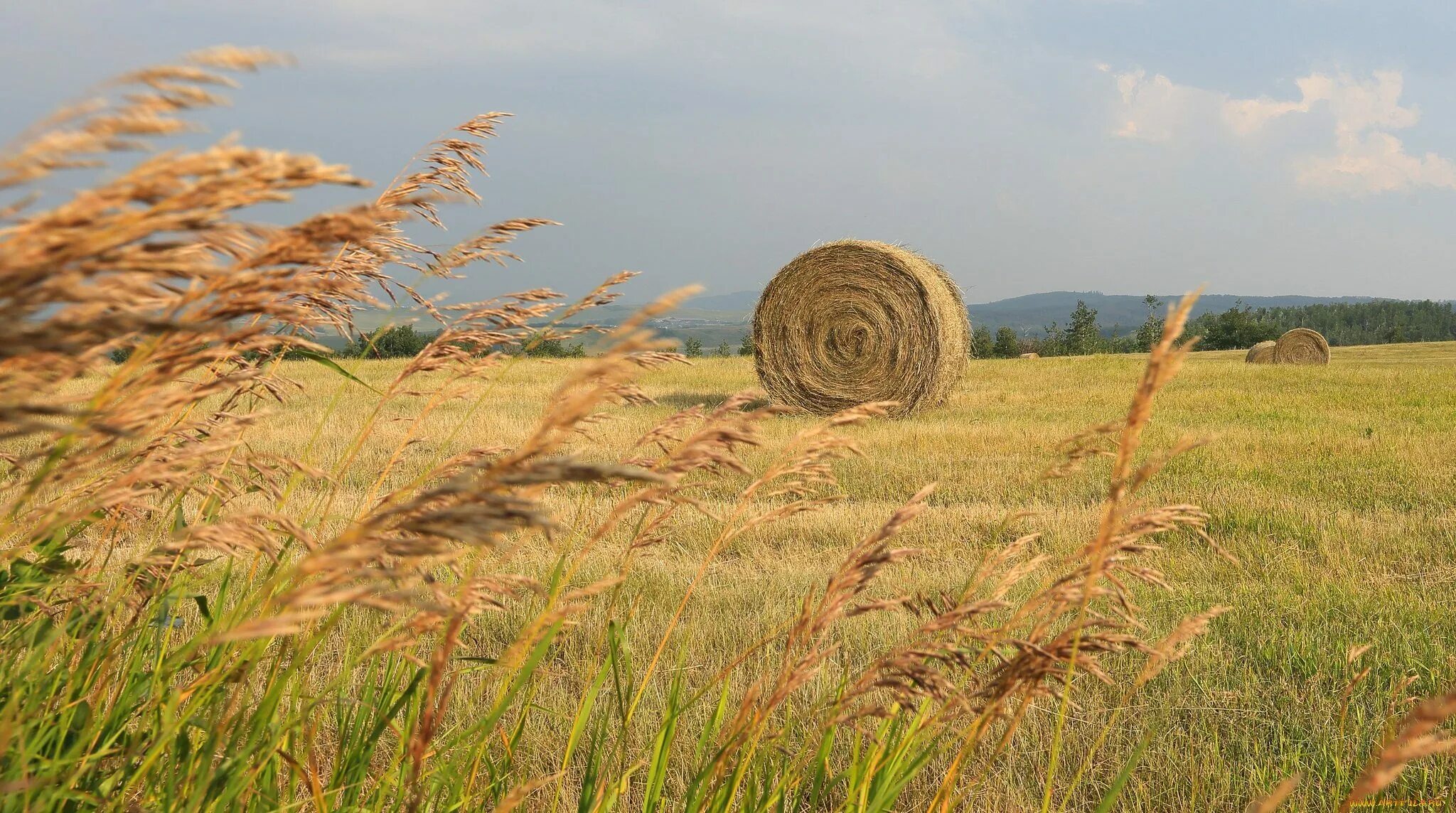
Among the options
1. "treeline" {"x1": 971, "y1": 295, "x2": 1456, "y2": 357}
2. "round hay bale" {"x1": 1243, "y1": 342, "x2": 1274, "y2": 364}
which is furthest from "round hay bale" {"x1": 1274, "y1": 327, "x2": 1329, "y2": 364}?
"treeline" {"x1": 971, "y1": 295, "x2": 1456, "y2": 357}

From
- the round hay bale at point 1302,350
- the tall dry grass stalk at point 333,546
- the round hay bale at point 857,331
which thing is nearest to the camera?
the tall dry grass stalk at point 333,546

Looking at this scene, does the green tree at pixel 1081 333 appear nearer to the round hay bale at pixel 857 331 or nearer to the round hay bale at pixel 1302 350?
the round hay bale at pixel 1302 350

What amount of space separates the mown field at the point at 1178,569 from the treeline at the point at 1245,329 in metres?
14.9

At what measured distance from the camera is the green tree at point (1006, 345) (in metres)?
46.0

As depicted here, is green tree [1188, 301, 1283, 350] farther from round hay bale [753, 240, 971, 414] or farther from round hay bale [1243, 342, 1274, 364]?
round hay bale [753, 240, 971, 414]

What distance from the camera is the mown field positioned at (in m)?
3.04

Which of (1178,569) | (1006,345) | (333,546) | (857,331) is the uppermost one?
(857,331)

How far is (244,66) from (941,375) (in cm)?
1280

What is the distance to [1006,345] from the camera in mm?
49219

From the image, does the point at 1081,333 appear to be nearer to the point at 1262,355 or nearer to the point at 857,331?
the point at 1262,355

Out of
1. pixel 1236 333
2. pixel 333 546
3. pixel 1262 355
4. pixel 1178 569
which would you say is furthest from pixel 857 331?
pixel 1236 333

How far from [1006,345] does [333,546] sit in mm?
50442

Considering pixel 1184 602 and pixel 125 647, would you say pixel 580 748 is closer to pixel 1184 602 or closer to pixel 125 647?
pixel 125 647

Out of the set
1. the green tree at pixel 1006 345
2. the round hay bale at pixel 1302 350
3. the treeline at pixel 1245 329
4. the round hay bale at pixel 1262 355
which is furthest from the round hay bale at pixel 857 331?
the green tree at pixel 1006 345
